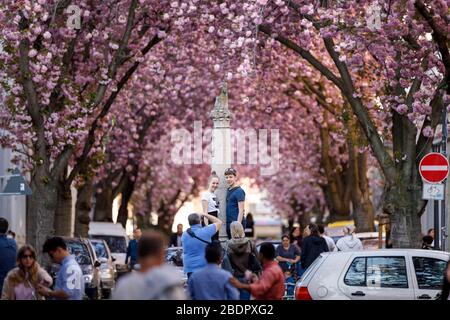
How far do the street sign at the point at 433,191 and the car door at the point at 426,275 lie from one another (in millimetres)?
6085

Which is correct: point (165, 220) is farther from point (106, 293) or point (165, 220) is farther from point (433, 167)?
point (433, 167)

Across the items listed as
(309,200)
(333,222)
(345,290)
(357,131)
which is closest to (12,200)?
(333,222)

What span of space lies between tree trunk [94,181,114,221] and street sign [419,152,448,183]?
25.8 meters

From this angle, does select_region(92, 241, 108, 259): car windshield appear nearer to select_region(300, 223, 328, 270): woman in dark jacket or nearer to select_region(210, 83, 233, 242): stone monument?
select_region(210, 83, 233, 242): stone monument

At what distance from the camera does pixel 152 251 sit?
423 inches

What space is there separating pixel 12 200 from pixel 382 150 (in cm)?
2587

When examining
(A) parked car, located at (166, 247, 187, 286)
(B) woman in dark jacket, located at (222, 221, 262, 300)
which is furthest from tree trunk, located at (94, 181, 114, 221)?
(B) woman in dark jacket, located at (222, 221, 262, 300)

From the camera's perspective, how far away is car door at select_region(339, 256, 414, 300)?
17.2 m

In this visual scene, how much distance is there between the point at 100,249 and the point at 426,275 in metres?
16.6

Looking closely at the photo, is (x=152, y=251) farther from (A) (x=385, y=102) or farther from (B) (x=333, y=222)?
(B) (x=333, y=222)

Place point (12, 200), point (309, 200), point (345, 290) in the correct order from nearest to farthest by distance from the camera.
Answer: point (345, 290)
point (12, 200)
point (309, 200)

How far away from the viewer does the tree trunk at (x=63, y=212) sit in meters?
35.2

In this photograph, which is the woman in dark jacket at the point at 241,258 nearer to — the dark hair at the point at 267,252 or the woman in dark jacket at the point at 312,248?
the dark hair at the point at 267,252

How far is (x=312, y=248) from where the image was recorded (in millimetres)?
24500
